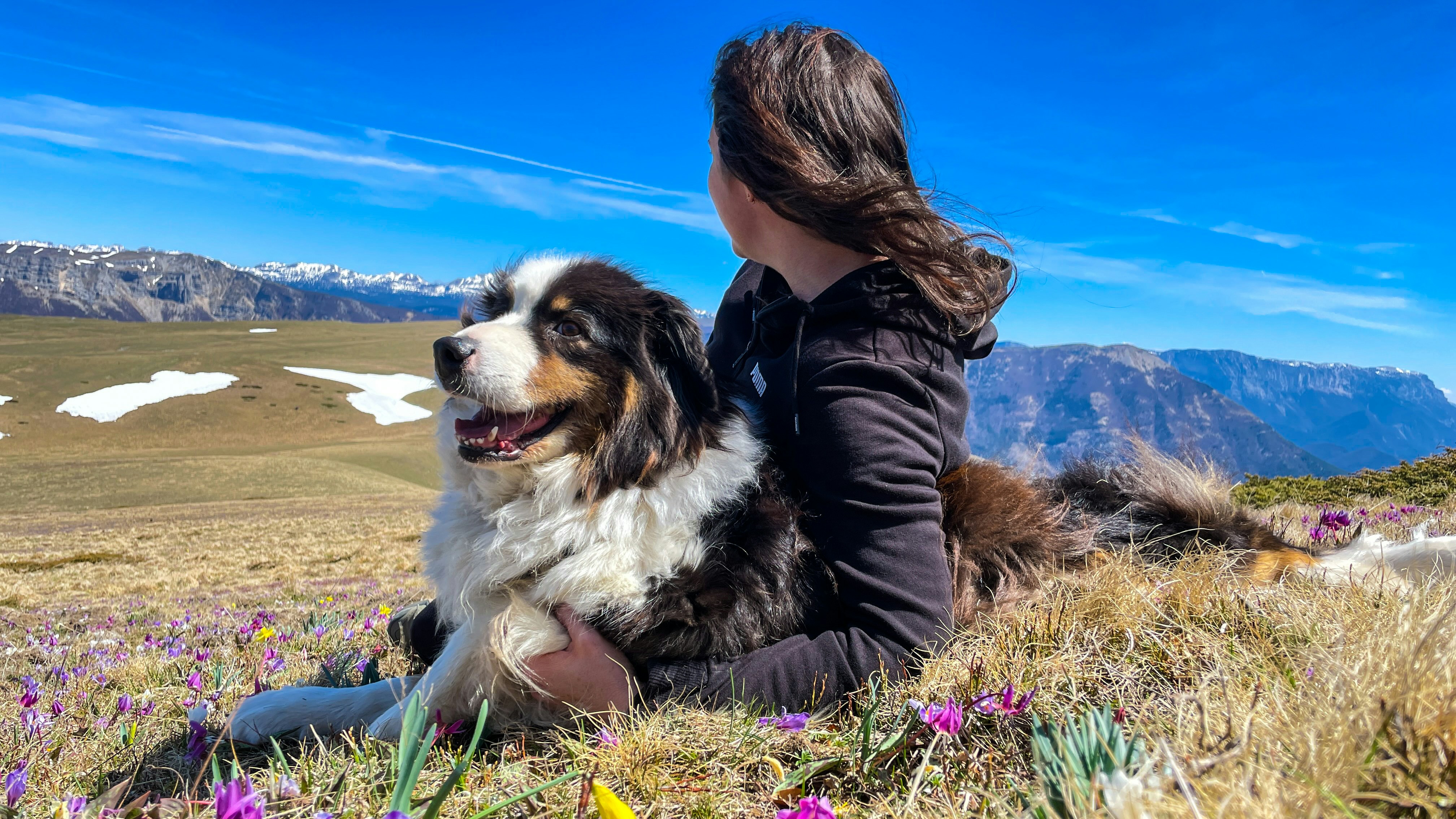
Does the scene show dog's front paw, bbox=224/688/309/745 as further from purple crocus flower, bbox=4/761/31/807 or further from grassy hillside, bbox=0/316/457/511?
grassy hillside, bbox=0/316/457/511

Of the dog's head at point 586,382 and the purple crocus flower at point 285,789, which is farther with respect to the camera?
the dog's head at point 586,382

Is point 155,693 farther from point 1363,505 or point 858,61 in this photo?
point 1363,505

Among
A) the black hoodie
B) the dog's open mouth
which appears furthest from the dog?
the black hoodie

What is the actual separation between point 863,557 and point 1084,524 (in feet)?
5.36

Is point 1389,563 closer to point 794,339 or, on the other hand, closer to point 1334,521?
point 1334,521

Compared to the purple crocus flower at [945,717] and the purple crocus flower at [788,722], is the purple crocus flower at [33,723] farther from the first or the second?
the purple crocus flower at [945,717]

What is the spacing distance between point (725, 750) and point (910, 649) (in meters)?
0.82

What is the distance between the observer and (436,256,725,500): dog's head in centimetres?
279

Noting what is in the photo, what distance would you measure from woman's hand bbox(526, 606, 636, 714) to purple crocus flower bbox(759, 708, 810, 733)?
0.48 metres

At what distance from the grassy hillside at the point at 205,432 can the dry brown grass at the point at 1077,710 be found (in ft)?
96.5

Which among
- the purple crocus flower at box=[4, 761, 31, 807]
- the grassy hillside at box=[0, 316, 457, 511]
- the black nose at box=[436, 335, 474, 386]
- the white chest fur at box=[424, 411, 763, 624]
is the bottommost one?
the grassy hillside at box=[0, 316, 457, 511]

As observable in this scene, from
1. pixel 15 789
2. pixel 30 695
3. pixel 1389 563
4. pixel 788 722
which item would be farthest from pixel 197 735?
pixel 1389 563

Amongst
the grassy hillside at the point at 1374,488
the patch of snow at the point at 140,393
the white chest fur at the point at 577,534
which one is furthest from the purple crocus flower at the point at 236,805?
the patch of snow at the point at 140,393

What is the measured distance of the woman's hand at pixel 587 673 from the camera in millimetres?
2645
